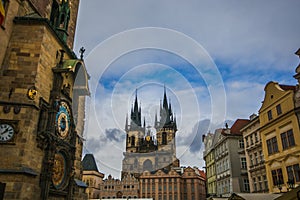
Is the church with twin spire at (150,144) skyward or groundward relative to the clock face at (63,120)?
skyward

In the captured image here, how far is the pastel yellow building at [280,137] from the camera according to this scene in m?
19.6

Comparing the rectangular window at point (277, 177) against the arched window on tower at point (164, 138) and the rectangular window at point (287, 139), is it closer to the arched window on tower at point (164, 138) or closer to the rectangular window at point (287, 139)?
the rectangular window at point (287, 139)

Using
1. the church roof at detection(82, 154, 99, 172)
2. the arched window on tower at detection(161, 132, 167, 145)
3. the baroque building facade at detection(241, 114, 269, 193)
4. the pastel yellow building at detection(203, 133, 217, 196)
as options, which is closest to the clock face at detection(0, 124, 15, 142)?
the baroque building facade at detection(241, 114, 269, 193)

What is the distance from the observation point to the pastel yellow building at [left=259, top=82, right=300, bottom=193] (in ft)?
64.2

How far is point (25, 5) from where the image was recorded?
1222cm

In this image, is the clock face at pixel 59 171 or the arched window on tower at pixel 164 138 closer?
the clock face at pixel 59 171

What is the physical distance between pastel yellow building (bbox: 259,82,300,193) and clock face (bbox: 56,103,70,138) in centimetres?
1569

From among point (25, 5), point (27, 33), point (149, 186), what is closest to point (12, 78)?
point (27, 33)

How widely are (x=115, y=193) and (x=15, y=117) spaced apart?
72.3m

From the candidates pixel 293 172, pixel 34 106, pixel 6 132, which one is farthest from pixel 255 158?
pixel 6 132

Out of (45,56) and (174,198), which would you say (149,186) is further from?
(45,56)

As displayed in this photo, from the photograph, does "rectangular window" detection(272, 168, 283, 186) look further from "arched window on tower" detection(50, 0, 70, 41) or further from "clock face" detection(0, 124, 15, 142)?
"clock face" detection(0, 124, 15, 142)

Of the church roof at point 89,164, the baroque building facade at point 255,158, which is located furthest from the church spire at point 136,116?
the baroque building facade at point 255,158

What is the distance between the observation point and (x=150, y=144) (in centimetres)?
10656
